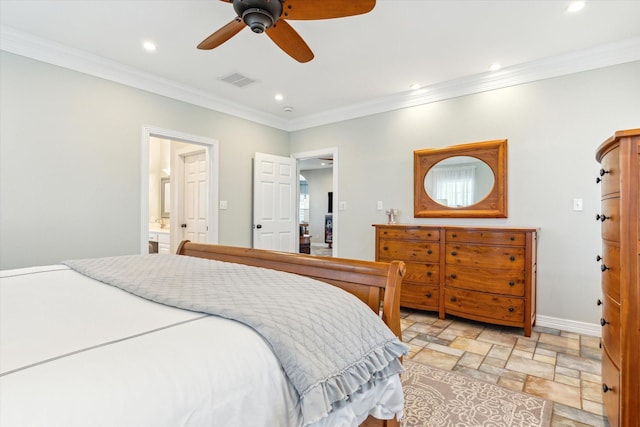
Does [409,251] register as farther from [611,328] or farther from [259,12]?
[259,12]

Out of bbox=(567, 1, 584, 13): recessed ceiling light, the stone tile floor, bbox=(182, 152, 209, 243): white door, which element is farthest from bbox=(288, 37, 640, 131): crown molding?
the stone tile floor

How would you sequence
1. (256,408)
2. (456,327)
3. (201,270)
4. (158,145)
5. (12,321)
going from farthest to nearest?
(158,145), (456,327), (201,270), (12,321), (256,408)

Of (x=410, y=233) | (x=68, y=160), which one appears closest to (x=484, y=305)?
(x=410, y=233)

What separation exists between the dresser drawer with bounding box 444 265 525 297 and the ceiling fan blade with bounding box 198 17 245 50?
283 cm

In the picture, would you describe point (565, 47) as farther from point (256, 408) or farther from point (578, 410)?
point (256, 408)

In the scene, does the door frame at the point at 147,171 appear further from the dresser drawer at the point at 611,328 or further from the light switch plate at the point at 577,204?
the light switch plate at the point at 577,204

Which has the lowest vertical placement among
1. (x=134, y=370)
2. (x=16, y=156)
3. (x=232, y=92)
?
(x=134, y=370)

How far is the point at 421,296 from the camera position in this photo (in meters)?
3.53

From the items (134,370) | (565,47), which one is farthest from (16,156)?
(565,47)

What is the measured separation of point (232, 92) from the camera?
404 cm

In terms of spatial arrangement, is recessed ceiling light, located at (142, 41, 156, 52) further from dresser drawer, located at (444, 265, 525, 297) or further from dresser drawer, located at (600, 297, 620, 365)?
dresser drawer, located at (600, 297, 620, 365)

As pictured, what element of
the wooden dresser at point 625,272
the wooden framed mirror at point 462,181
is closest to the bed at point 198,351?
the wooden dresser at point 625,272

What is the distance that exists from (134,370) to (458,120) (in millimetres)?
3857

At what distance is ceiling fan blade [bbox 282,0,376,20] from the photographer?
1767 millimetres
